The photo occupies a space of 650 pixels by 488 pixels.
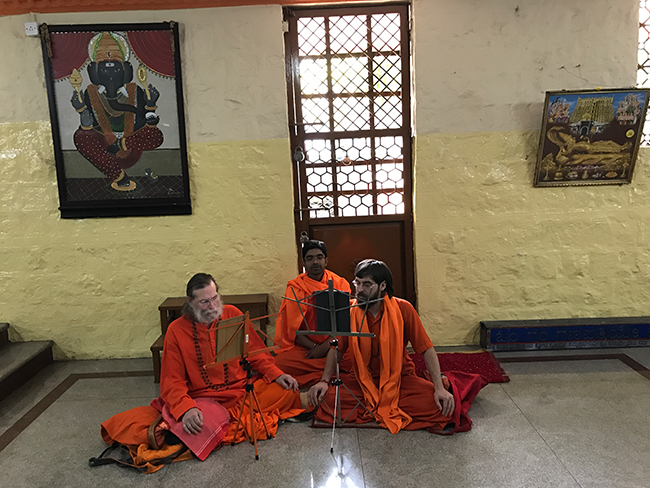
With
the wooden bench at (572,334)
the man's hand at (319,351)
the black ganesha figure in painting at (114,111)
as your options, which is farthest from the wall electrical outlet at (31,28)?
the wooden bench at (572,334)

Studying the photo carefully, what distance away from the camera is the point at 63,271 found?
489 cm

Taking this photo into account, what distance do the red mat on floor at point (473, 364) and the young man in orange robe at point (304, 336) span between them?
0.90 meters

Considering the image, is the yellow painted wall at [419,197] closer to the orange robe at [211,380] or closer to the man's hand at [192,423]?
the orange robe at [211,380]

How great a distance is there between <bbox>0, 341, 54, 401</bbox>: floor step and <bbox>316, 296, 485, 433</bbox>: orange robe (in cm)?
278

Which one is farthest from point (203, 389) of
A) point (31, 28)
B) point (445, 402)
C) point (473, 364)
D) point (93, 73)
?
point (31, 28)

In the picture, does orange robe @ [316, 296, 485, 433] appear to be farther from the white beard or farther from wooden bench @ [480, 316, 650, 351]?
wooden bench @ [480, 316, 650, 351]

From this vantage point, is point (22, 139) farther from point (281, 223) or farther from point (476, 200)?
point (476, 200)

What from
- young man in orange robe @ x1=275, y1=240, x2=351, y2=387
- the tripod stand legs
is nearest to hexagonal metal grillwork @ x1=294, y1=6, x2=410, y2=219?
young man in orange robe @ x1=275, y1=240, x2=351, y2=387

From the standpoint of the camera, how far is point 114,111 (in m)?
4.69

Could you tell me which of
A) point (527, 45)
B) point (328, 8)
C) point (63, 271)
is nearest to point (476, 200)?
point (527, 45)

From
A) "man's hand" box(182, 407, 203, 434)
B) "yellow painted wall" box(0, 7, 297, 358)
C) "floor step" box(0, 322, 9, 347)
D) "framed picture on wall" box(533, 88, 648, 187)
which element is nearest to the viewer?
"man's hand" box(182, 407, 203, 434)

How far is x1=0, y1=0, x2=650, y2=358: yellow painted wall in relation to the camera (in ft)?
15.3

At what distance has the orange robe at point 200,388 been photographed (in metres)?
3.15

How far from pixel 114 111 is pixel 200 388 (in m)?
2.89
